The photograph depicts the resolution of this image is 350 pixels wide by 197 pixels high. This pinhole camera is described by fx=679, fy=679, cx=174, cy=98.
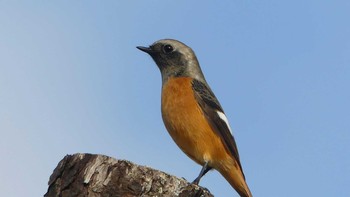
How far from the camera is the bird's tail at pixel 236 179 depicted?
12.9 metres

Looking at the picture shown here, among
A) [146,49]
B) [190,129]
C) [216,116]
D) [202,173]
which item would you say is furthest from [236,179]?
[146,49]

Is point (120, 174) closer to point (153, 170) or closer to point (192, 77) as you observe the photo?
point (153, 170)

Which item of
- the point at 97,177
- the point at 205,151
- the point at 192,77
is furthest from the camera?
the point at 192,77

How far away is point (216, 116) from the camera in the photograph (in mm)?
12984

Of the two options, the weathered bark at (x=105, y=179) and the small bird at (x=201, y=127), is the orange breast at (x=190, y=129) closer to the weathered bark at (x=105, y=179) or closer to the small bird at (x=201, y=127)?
the small bird at (x=201, y=127)

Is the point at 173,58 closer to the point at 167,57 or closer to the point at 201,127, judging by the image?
the point at 167,57

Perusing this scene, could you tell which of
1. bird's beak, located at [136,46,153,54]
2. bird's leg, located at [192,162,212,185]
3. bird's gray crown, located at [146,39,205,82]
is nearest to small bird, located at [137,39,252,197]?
bird's leg, located at [192,162,212,185]

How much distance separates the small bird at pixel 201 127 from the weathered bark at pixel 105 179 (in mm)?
4590

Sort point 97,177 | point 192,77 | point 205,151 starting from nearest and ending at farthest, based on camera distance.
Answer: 1. point 97,177
2. point 205,151
3. point 192,77

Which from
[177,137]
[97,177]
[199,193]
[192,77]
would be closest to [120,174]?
[97,177]

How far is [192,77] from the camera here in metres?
13.8

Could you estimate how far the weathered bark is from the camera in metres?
7.53

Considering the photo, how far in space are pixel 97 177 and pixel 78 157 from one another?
346 millimetres

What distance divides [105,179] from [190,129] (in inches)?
195
